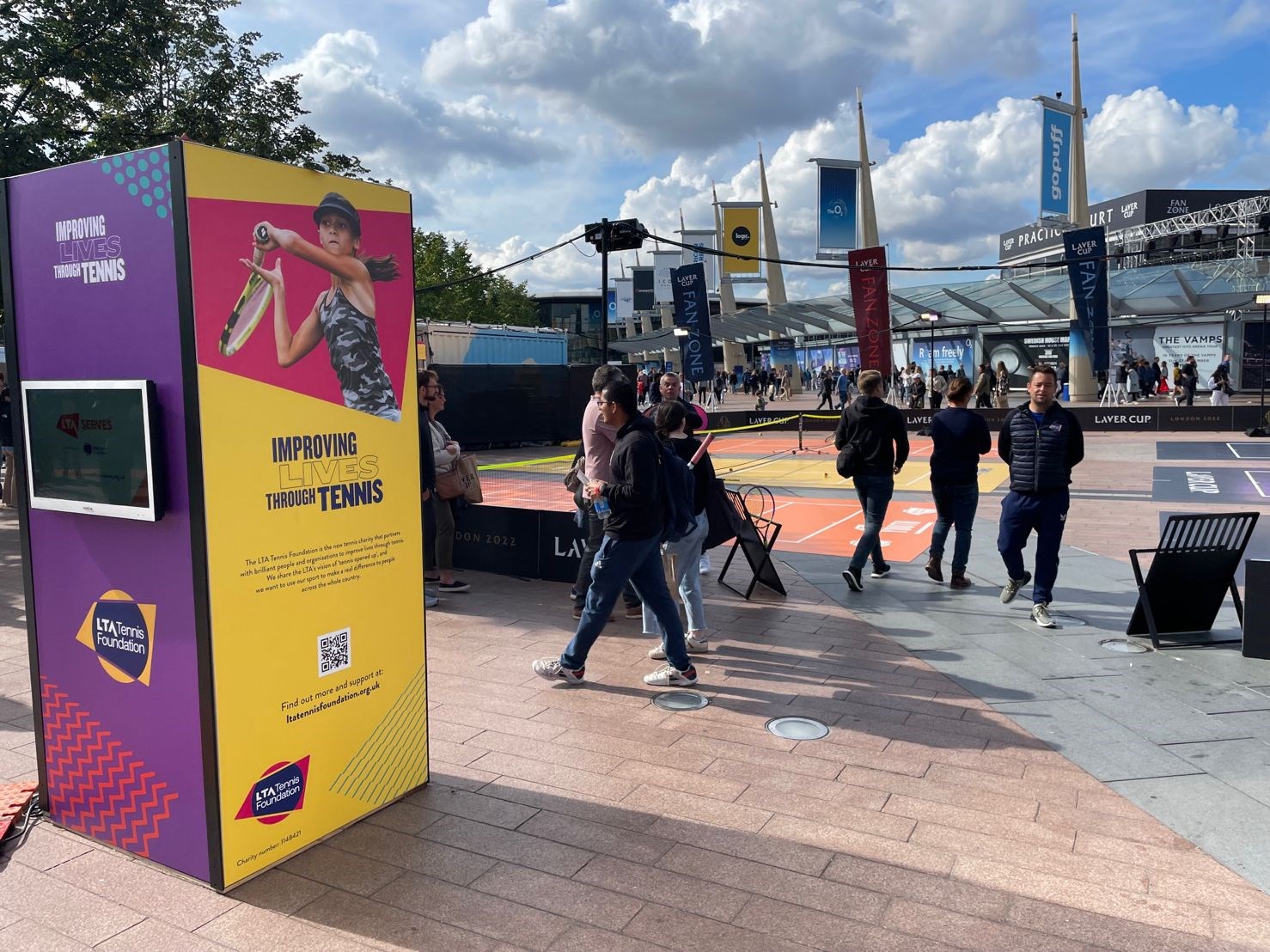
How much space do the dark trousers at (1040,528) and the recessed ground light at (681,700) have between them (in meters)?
2.97

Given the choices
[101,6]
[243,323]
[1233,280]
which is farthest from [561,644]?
[1233,280]

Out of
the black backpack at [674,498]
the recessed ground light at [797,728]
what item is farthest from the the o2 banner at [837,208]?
the recessed ground light at [797,728]

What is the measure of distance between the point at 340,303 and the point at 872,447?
5431 millimetres

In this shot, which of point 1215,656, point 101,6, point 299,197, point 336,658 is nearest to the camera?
point 299,197

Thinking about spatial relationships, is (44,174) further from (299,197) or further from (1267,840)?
(1267,840)

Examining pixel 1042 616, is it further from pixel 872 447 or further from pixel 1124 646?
pixel 872 447

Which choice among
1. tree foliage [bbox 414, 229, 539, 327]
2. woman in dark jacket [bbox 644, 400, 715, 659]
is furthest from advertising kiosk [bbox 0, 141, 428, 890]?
tree foliage [bbox 414, 229, 539, 327]

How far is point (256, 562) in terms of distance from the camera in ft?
10.4

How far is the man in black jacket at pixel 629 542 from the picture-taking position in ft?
16.5

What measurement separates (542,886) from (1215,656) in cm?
495

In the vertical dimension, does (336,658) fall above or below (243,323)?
below

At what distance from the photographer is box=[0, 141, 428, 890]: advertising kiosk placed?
300cm

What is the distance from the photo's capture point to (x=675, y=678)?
18.2 feet

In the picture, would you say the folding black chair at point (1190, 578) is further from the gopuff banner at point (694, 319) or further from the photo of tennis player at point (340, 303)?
the gopuff banner at point (694, 319)
